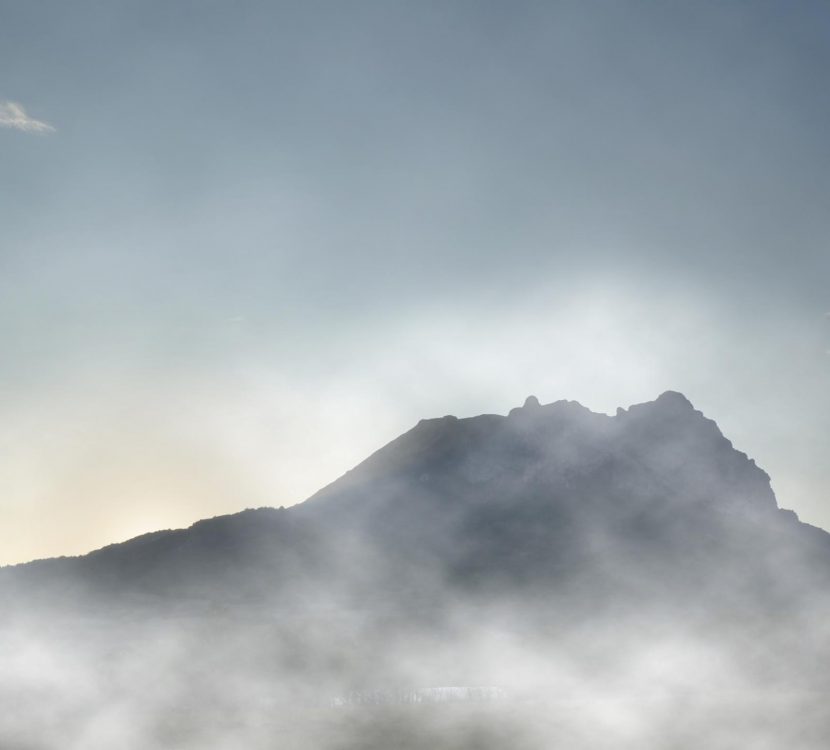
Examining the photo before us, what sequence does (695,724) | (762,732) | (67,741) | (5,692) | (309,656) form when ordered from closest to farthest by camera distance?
1. (67,741)
2. (762,732)
3. (695,724)
4. (5,692)
5. (309,656)

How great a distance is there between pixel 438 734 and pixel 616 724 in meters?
27.8

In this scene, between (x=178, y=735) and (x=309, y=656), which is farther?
(x=309, y=656)

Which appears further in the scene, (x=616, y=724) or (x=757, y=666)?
(x=757, y=666)

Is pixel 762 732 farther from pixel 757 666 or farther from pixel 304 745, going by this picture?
pixel 757 666

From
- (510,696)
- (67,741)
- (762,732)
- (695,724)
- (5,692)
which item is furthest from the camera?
(510,696)

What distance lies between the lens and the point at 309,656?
630 feet

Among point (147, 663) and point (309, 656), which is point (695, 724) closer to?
point (309, 656)

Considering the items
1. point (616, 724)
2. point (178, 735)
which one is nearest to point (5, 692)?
point (178, 735)

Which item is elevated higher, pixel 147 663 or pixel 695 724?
pixel 147 663

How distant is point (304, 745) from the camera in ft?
387

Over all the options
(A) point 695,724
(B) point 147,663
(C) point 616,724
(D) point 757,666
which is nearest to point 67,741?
(B) point 147,663

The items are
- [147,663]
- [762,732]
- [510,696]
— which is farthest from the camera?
[147,663]

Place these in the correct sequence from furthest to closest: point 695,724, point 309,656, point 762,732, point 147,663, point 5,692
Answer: point 309,656 → point 147,663 → point 5,692 → point 695,724 → point 762,732

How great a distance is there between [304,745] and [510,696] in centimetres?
6005
